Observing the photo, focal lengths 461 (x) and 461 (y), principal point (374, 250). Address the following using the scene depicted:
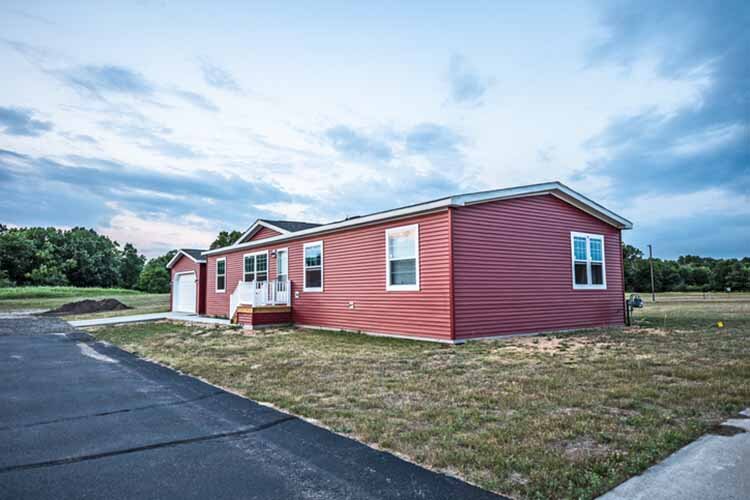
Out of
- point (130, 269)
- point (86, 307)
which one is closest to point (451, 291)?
point (86, 307)

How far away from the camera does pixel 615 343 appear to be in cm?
965

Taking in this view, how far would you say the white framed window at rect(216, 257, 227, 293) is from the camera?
20.5 meters

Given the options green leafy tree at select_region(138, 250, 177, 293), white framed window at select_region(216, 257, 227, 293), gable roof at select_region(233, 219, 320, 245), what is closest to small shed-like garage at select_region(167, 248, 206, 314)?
white framed window at select_region(216, 257, 227, 293)

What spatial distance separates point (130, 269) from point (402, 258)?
70.2 m

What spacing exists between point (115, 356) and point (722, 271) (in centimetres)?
6769

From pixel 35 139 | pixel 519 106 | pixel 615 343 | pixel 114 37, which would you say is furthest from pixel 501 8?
pixel 35 139

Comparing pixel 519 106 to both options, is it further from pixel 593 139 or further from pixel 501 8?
pixel 593 139

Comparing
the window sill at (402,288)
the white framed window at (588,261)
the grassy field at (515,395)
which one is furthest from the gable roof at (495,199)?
the grassy field at (515,395)

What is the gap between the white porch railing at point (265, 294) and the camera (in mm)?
15390

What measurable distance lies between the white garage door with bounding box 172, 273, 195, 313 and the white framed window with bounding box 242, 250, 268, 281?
6.20 meters

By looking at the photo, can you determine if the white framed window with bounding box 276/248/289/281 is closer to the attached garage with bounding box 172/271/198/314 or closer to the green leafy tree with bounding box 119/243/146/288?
the attached garage with bounding box 172/271/198/314

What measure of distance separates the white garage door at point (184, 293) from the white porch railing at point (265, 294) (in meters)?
8.47

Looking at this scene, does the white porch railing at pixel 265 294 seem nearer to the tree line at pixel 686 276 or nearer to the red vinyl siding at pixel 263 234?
the red vinyl siding at pixel 263 234

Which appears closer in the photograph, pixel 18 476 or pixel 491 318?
pixel 18 476
